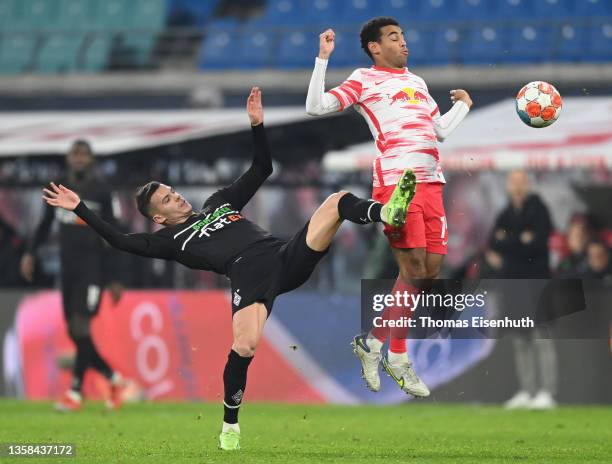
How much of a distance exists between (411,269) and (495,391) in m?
4.40

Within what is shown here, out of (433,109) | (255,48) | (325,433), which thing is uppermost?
(255,48)

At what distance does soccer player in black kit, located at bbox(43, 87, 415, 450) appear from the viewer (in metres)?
8.42

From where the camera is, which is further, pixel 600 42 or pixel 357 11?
pixel 357 11

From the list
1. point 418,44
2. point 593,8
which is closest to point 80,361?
point 418,44

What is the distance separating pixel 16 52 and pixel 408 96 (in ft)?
46.3

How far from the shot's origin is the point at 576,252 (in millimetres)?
13477

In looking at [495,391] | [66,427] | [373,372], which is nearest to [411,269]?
[373,372]

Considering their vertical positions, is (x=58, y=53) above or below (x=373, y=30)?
above

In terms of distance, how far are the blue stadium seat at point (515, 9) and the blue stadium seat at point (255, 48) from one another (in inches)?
132

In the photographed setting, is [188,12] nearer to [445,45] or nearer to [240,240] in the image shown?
[445,45]

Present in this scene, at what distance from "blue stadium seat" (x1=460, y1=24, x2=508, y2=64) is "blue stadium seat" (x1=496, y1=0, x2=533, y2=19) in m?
0.59

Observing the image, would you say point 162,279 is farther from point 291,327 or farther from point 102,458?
point 102,458

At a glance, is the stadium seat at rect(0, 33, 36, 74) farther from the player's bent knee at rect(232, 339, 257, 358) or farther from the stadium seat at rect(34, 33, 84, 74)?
the player's bent knee at rect(232, 339, 257, 358)

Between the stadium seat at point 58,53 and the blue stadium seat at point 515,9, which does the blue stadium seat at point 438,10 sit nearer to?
the blue stadium seat at point 515,9
